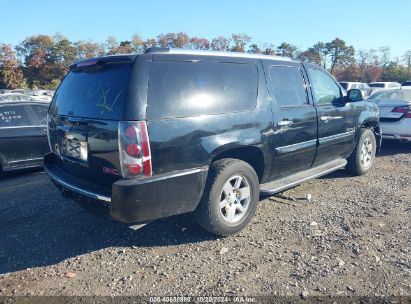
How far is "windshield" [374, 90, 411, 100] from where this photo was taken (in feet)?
29.7

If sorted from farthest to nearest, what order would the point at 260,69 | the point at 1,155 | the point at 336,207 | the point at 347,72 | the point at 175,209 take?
the point at 347,72
the point at 1,155
the point at 336,207
the point at 260,69
the point at 175,209

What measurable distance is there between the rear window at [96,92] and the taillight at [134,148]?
0.17 m

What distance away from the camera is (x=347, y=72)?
208 feet

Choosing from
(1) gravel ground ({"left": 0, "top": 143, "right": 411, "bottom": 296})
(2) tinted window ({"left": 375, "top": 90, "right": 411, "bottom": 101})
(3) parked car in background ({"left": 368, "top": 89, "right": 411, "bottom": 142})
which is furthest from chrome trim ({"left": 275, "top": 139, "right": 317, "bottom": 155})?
(2) tinted window ({"left": 375, "top": 90, "right": 411, "bottom": 101})

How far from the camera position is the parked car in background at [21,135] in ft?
21.5

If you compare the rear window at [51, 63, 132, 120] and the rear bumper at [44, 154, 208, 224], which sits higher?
the rear window at [51, 63, 132, 120]

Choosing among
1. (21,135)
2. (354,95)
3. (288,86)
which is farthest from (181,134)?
(21,135)

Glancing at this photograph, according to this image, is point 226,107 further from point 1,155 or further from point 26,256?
point 1,155

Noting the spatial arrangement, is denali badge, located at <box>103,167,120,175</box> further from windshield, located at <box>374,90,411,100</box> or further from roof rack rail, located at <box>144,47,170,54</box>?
→ windshield, located at <box>374,90,411,100</box>

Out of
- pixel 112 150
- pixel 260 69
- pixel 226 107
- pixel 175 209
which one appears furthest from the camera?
pixel 260 69

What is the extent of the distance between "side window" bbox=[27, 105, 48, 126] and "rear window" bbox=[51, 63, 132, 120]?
312 centimetres

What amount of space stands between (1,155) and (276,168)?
493 cm

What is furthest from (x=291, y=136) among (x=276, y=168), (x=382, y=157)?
(x=382, y=157)

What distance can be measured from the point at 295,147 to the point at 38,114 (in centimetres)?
505
